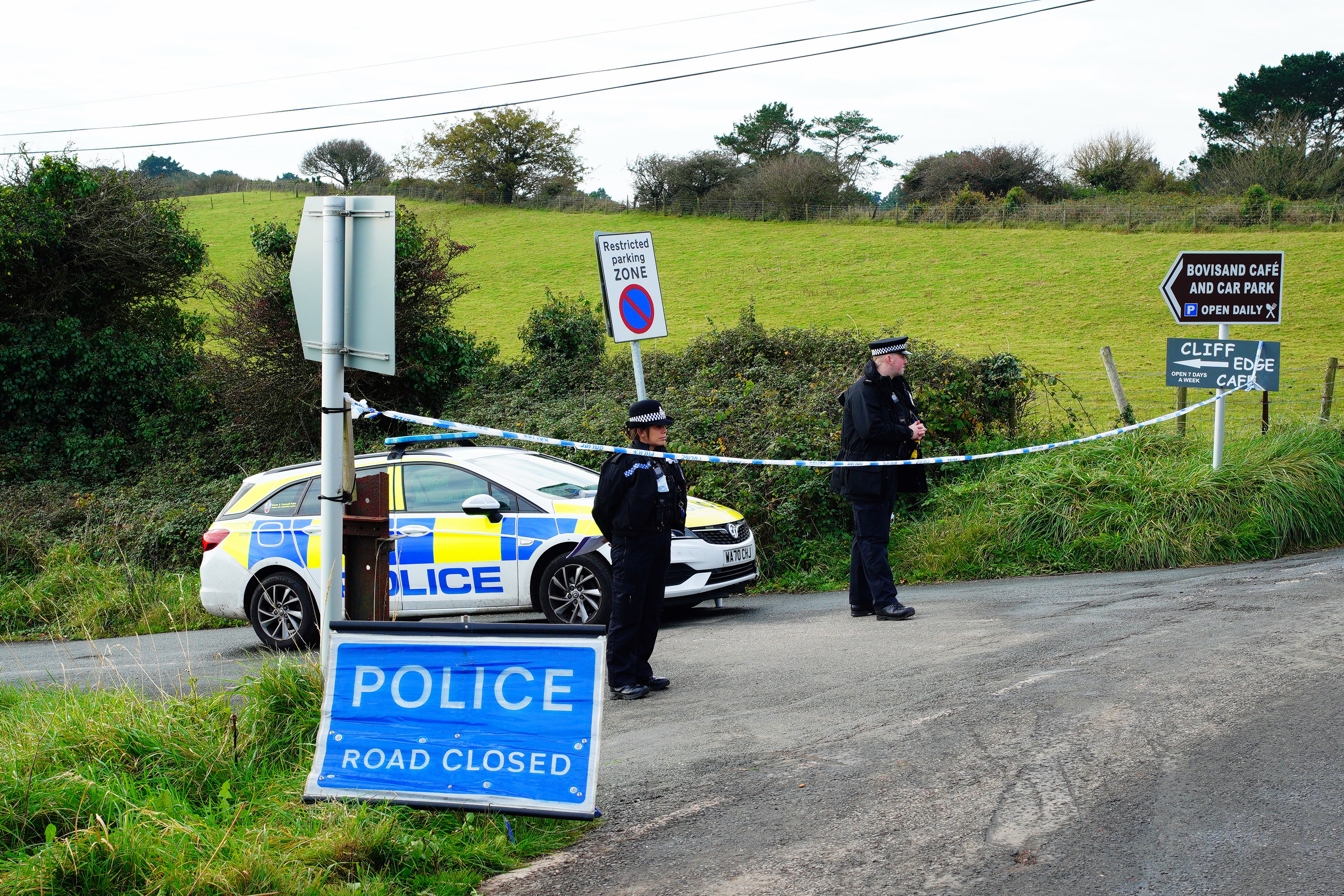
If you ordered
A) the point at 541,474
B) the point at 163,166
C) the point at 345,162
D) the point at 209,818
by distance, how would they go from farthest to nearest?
the point at 163,166
the point at 345,162
the point at 541,474
the point at 209,818

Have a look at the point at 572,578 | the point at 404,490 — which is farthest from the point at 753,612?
the point at 404,490

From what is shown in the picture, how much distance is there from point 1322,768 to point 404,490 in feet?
21.9

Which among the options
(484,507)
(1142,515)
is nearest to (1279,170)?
(1142,515)

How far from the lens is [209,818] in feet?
13.4

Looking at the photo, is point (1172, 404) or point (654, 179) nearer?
point (1172, 404)

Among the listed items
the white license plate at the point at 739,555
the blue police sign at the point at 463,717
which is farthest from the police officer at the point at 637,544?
the white license plate at the point at 739,555

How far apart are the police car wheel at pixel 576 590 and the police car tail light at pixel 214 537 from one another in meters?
3.02

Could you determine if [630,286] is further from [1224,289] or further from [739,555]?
[1224,289]

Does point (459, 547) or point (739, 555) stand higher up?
point (459, 547)

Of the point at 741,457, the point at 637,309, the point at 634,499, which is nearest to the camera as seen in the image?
the point at 634,499

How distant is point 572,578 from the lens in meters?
8.18

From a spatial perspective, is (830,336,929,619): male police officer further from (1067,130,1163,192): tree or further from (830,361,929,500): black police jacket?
(1067,130,1163,192): tree

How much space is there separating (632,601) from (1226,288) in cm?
763

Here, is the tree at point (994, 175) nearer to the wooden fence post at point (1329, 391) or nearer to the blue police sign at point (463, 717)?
the wooden fence post at point (1329, 391)
